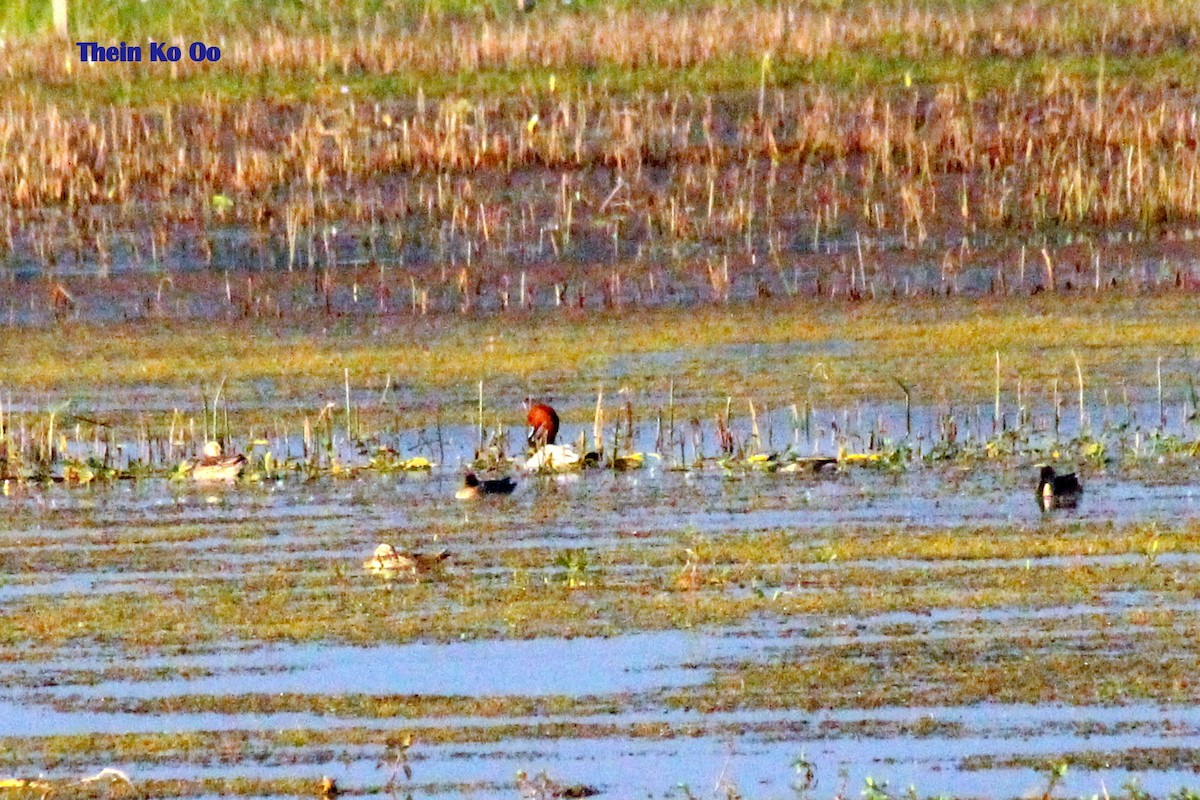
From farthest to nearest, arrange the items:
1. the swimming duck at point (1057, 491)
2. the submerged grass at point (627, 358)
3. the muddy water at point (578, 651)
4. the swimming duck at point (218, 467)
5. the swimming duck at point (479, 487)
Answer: the submerged grass at point (627, 358)
the swimming duck at point (218, 467)
the swimming duck at point (479, 487)
the swimming duck at point (1057, 491)
the muddy water at point (578, 651)

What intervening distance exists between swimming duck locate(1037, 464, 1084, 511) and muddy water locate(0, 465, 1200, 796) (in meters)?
0.11

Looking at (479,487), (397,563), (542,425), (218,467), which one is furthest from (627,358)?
(397,563)

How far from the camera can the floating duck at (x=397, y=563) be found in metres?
11.3

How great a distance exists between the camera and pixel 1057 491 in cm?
1276

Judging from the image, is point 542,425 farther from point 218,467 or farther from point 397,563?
point 397,563

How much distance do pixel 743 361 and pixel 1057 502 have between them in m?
5.53

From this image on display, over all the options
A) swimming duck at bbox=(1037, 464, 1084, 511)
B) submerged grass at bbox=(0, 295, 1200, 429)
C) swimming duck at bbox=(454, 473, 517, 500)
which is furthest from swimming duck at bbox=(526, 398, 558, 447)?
swimming duck at bbox=(1037, 464, 1084, 511)

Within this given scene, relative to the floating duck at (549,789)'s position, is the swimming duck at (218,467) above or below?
below

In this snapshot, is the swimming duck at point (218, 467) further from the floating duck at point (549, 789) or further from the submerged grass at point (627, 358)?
the floating duck at point (549, 789)

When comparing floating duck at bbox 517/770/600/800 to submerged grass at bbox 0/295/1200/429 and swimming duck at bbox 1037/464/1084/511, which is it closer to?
swimming duck at bbox 1037/464/1084/511

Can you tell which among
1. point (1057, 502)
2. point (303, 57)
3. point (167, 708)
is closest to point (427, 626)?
point (167, 708)

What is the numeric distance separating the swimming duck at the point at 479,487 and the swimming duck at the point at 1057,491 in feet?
8.07

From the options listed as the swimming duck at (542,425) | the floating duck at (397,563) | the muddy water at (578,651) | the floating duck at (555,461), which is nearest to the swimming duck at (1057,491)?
the muddy water at (578,651)

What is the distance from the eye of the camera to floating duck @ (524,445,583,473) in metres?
14.0
